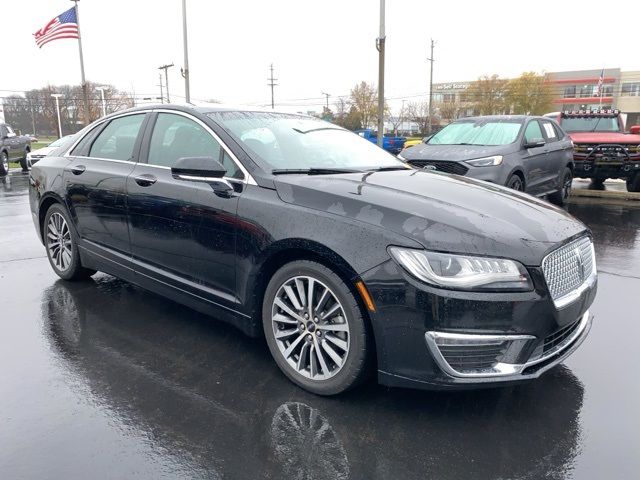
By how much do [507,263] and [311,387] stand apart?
1310 mm

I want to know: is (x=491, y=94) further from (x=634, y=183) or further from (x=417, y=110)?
(x=634, y=183)

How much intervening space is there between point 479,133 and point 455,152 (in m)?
1.05

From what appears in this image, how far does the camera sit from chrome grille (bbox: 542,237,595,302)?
274cm

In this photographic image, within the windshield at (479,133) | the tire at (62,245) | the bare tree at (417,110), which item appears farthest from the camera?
the bare tree at (417,110)

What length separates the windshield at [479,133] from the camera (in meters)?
8.88

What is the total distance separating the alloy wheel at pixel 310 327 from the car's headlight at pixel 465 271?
0.52 metres

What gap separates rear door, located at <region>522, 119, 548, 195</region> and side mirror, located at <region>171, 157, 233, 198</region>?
6508mm

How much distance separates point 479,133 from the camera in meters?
9.17

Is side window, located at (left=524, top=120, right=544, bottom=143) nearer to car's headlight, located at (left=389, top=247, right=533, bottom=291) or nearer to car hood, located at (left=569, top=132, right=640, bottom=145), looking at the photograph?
car hood, located at (left=569, top=132, right=640, bottom=145)

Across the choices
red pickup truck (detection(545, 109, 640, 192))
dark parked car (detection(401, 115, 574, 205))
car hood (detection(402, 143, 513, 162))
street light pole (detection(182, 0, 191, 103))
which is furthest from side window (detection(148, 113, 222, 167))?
street light pole (detection(182, 0, 191, 103))

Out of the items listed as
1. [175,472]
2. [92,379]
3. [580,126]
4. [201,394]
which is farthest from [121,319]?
[580,126]

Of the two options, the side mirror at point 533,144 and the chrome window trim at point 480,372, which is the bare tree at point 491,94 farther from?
the chrome window trim at point 480,372

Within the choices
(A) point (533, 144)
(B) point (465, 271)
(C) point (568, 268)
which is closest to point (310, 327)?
(B) point (465, 271)

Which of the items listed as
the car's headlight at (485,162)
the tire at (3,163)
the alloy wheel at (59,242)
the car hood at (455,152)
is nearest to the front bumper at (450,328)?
the alloy wheel at (59,242)
